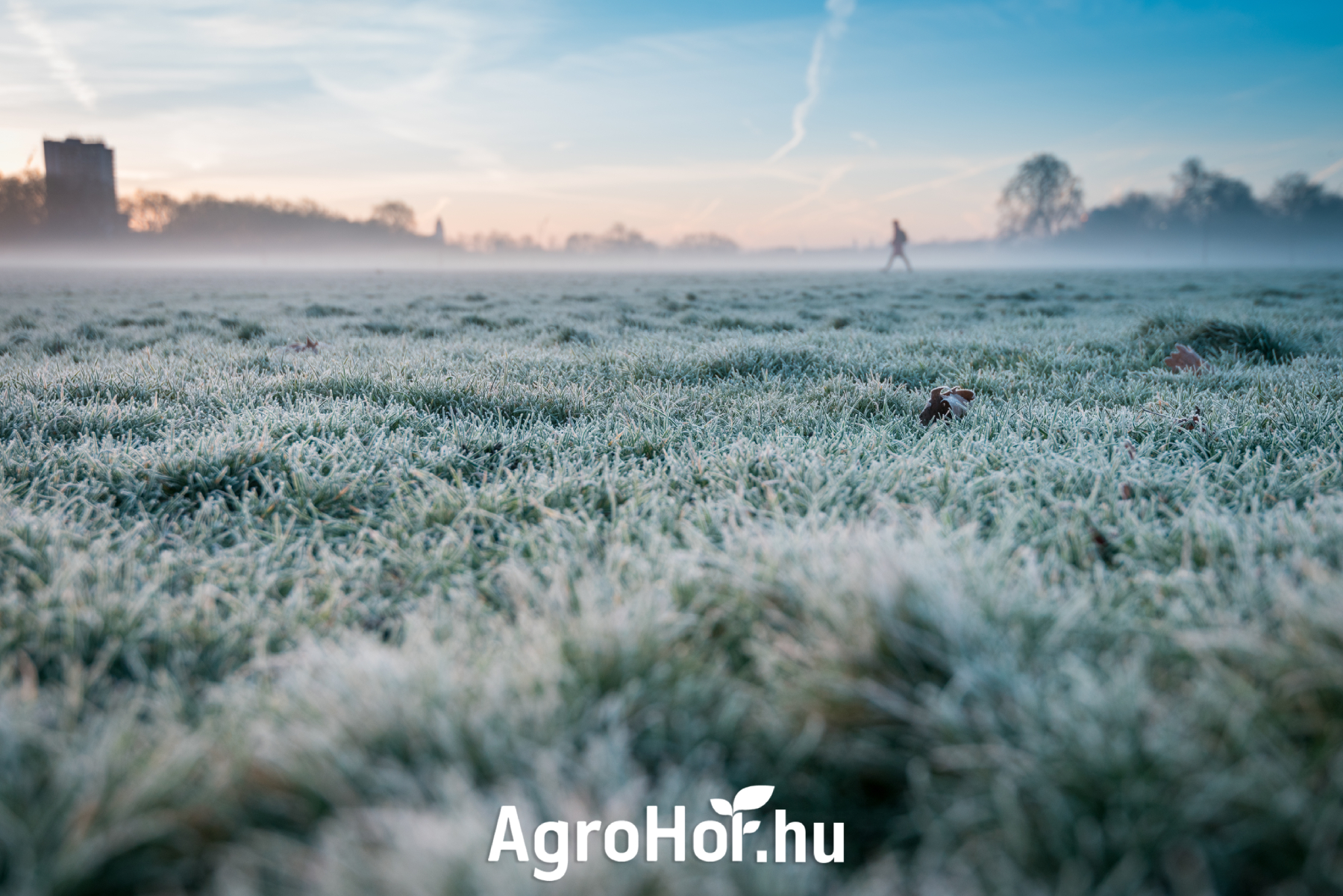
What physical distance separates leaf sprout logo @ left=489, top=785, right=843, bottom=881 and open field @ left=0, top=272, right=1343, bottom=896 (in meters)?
0.03

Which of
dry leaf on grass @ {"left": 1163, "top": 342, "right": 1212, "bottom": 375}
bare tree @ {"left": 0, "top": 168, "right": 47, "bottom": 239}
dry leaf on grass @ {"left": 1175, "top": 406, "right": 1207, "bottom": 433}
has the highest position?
bare tree @ {"left": 0, "top": 168, "right": 47, "bottom": 239}

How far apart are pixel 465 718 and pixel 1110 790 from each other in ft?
3.38

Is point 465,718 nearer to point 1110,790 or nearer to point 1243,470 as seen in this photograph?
point 1110,790

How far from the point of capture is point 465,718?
123 centimetres

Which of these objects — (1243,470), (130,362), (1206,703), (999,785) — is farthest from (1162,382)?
(130,362)

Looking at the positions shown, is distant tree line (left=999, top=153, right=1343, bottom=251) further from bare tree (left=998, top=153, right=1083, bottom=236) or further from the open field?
the open field

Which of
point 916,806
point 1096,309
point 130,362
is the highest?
point 1096,309

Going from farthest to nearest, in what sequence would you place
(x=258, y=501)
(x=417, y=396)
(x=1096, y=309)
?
(x=1096, y=309), (x=417, y=396), (x=258, y=501)

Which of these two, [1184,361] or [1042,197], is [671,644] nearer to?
[1184,361]

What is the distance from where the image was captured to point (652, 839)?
1.03 metres

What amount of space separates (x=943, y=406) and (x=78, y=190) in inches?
5348

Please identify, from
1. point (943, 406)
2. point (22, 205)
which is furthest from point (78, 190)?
point (943, 406)

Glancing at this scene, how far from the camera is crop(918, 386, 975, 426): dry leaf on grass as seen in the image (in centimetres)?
390

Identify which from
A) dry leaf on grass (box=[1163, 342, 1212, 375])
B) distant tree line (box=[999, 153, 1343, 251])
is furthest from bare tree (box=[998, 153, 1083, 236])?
dry leaf on grass (box=[1163, 342, 1212, 375])
